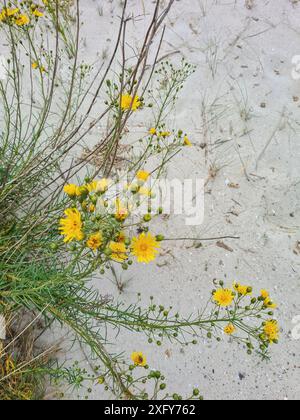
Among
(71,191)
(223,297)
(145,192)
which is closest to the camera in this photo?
(71,191)

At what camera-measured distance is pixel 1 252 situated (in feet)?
5.20

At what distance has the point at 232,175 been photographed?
240cm

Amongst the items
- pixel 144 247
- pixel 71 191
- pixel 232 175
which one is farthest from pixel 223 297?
pixel 232 175

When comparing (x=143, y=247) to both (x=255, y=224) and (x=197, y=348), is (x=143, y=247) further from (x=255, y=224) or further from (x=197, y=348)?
(x=255, y=224)

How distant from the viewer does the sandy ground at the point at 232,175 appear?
1816 millimetres

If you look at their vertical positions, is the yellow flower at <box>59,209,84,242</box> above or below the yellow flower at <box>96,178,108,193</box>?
below

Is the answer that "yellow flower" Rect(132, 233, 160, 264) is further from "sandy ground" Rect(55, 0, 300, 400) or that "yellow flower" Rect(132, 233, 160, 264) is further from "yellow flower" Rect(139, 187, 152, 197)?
"sandy ground" Rect(55, 0, 300, 400)

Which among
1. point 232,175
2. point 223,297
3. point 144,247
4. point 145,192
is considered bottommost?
point 223,297

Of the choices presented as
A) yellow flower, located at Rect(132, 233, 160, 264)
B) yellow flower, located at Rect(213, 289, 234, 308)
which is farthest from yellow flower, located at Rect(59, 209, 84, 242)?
yellow flower, located at Rect(213, 289, 234, 308)

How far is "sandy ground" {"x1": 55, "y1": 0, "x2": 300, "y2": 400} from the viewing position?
5.96 ft

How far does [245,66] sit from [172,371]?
6.93 ft

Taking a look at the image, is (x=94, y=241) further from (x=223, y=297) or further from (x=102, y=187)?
(x=223, y=297)

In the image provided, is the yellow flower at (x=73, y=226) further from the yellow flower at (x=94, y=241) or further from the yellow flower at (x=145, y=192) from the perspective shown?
the yellow flower at (x=145, y=192)

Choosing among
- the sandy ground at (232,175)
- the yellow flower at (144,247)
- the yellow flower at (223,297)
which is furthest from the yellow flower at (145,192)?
the sandy ground at (232,175)
